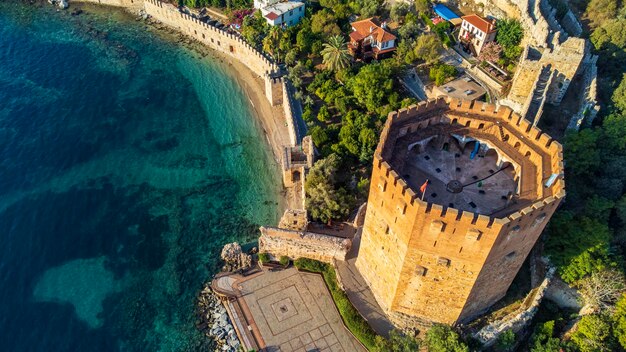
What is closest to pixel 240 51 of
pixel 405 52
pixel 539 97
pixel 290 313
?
pixel 405 52

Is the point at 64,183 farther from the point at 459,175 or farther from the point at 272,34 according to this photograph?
the point at 459,175

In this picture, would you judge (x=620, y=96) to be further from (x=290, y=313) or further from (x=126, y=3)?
(x=126, y=3)

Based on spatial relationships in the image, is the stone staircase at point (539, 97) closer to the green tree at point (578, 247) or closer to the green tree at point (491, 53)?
the green tree at point (491, 53)

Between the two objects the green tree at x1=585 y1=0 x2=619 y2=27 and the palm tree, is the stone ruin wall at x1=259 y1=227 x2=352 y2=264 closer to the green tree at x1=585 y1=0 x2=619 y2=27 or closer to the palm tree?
the palm tree

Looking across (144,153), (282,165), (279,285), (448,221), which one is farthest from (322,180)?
(144,153)

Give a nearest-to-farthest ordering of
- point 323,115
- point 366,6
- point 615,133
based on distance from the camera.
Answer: point 615,133 → point 323,115 → point 366,6
